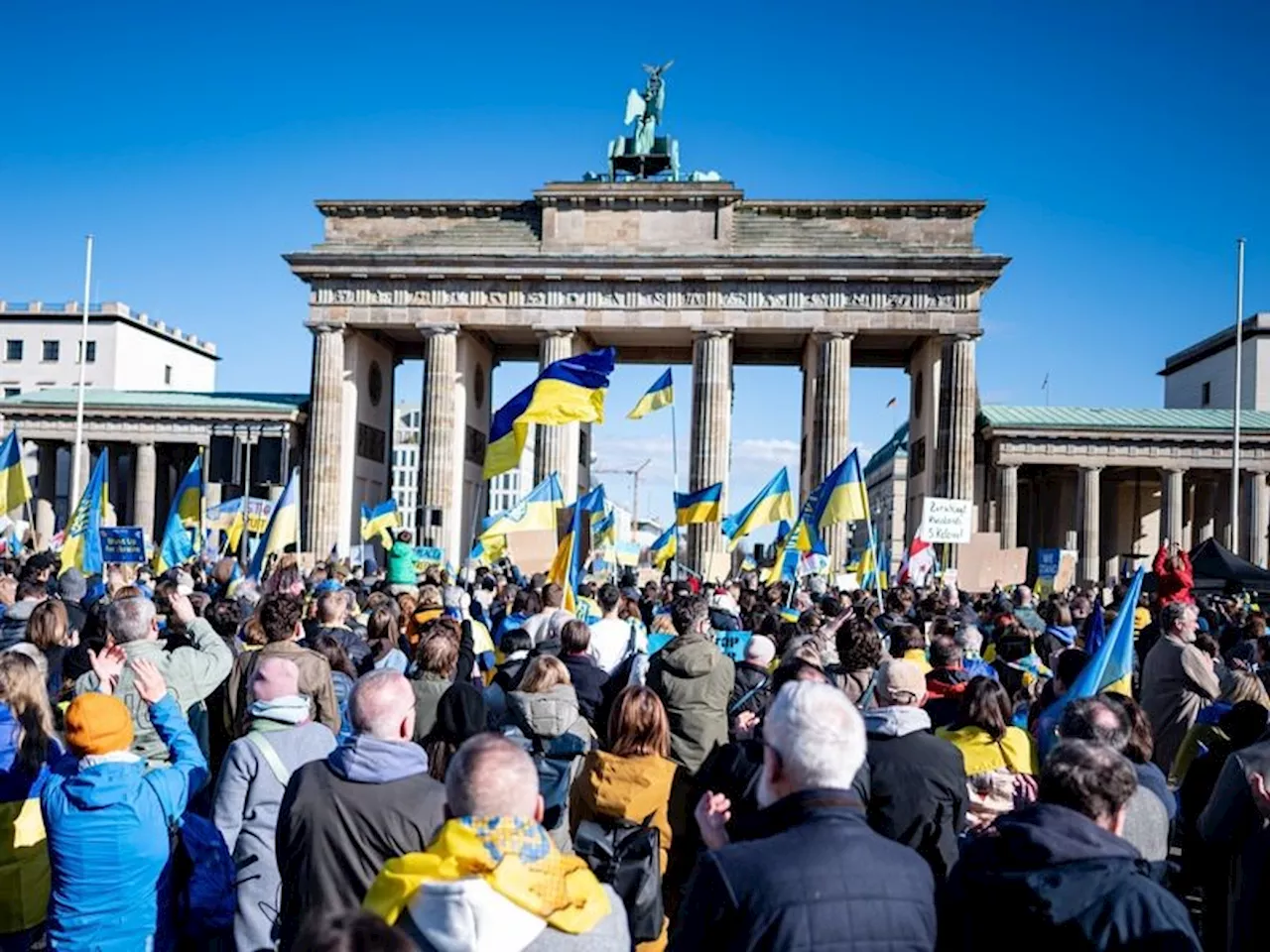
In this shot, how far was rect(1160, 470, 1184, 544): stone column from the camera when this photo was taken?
49.7 metres

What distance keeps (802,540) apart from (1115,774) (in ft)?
63.8

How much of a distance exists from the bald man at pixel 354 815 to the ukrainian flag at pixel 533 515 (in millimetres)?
16053

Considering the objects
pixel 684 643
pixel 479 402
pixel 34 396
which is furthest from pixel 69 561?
pixel 34 396

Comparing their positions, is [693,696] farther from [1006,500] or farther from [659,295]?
[1006,500]

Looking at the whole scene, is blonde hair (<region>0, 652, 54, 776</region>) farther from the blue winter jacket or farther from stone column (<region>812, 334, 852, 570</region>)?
stone column (<region>812, 334, 852, 570</region>)

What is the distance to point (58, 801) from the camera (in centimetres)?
464

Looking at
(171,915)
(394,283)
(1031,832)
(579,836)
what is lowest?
(171,915)

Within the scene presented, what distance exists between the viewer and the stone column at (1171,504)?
163ft

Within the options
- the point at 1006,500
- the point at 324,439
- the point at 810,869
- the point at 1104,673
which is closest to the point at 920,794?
the point at 810,869

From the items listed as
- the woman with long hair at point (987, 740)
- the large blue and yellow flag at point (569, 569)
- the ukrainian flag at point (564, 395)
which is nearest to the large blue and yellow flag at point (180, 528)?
the ukrainian flag at point (564, 395)

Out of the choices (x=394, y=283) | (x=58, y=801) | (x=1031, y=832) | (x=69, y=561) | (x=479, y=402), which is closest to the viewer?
(x=1031, y=832)

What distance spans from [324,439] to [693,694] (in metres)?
44.2

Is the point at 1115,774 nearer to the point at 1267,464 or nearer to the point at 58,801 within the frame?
the point at 58,801

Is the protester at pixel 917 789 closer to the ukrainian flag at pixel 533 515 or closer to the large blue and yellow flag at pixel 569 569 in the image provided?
the large blue and yellow flag at pixel 569 569
